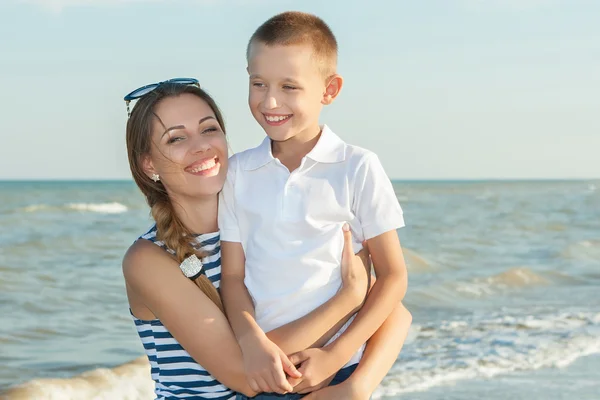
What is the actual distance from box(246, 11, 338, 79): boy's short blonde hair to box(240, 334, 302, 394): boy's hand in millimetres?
1087

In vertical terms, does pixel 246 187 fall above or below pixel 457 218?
above

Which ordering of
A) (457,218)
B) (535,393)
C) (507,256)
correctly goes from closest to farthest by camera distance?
(535,393)
(507,256)
(457,218)

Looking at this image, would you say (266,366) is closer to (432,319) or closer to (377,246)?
(377,246)

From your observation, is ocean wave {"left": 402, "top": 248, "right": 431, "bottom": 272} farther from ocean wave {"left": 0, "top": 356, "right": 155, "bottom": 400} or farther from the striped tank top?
the striped tank top

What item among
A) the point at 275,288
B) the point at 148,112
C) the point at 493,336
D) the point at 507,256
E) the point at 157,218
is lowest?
the point at 507,256

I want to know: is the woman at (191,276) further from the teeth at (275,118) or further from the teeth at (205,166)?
the teeth at (275,118)

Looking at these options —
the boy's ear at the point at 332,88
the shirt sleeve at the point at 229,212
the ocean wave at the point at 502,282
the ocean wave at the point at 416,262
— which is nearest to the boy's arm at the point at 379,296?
the shirt sleeve at the point at 229,212

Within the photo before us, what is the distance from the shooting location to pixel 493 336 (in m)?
8.38

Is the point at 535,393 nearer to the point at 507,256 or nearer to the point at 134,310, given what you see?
the point at 134,310

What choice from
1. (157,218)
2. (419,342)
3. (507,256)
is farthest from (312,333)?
(507,256)

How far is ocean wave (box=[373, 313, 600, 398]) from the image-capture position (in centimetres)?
696

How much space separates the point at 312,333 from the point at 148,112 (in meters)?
1.11

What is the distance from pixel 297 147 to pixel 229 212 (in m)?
0.37

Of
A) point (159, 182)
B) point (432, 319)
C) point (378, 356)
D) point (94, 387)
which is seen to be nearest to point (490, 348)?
point (432, 319)
